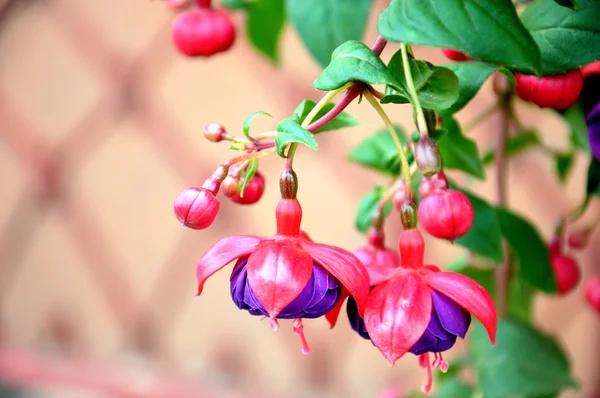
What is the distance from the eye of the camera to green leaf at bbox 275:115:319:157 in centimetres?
27

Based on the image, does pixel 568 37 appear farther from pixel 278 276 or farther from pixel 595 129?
pixel 278 276

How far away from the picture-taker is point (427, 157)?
288 millimetres

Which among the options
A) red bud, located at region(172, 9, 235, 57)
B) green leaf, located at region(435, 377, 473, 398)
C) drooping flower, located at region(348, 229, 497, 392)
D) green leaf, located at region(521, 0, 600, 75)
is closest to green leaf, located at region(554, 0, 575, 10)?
green leaf, located at region(521, 0, 600, 75)

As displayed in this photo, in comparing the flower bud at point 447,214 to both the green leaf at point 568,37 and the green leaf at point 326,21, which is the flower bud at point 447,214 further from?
the green leaf at point 326,21

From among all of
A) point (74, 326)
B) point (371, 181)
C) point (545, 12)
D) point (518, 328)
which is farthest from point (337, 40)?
point (74, 326)

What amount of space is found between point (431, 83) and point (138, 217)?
1.28 metres

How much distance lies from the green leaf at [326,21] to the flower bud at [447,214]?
19 centimetres

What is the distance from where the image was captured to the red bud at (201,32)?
1.62ft

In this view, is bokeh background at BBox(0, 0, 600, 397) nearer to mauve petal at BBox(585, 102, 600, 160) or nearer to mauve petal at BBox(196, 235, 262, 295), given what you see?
mauve petal at BBox(585, 102, 600, 160)

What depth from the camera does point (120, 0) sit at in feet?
4.76

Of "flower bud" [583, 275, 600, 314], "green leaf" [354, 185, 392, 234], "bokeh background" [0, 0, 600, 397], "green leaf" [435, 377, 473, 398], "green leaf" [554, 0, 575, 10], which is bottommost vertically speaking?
"bokeh background" [0, 0, 600, 397]

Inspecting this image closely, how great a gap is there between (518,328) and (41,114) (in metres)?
1.28

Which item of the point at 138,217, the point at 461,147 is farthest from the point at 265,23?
the point at 138,217

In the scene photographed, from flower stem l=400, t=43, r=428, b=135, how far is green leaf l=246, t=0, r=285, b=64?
31 centimetres
